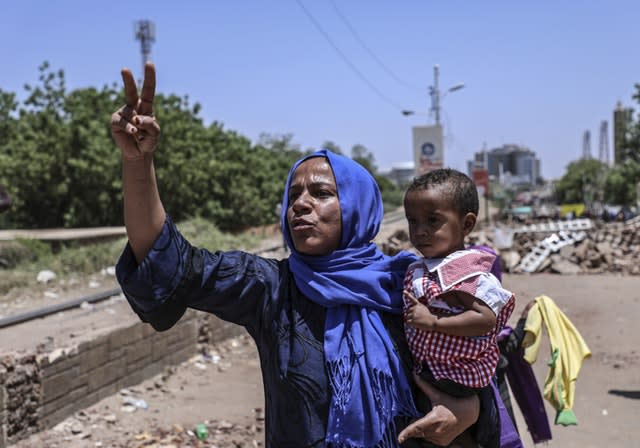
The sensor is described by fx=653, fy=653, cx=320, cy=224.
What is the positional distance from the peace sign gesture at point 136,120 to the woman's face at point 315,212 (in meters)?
0.50

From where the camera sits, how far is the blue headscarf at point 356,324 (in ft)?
6.06

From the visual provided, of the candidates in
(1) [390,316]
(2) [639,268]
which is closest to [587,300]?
(2) [639,268]

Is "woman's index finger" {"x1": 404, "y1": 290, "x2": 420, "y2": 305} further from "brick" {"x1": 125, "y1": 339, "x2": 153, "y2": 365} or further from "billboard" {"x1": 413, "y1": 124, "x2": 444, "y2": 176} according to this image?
"billboard" {"x1": 413, "y1": 124, "x2": 444, "y2": 176}

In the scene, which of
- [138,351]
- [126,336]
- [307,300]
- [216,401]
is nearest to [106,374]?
[126,336]

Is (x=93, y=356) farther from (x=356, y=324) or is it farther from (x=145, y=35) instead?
(x=145, y=35)

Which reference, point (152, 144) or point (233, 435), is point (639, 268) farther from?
point (152, 144)

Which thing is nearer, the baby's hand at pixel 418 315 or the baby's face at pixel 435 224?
the baby's hand at pixel 418 315

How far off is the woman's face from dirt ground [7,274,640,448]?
11.3 feet

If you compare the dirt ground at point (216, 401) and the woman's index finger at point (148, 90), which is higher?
the woman's index finger at point (148, 90)

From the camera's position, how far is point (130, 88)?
1.66 meters

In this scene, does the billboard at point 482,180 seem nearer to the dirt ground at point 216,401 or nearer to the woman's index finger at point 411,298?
the dirt ground at point 216,401

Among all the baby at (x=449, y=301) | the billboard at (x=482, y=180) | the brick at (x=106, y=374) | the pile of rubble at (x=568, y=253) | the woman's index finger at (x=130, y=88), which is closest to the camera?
the woman's index finger at (x=130, y=88)

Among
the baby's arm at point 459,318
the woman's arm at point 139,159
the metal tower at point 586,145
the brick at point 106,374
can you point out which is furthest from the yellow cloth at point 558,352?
the metal tower at point 586,145

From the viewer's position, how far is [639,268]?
1558cm
